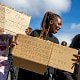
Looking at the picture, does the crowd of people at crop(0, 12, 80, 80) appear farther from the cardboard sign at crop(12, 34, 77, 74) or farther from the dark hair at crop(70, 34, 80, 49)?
the dark hair at crop(70, 34, 80, 49)

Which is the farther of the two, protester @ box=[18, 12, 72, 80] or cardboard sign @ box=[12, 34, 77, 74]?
protester @ box=[18, 12, 72, 80]

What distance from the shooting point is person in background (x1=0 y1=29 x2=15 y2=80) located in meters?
5.74

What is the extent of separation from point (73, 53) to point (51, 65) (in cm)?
34

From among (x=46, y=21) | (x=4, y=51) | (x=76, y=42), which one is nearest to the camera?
(x=4, y=51)

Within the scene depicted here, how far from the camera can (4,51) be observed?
585 centimetres

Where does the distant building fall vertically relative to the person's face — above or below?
above

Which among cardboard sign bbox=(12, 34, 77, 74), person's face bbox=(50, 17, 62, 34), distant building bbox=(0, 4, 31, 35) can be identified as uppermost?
distant building bbox=(0, 4, 31, 35)

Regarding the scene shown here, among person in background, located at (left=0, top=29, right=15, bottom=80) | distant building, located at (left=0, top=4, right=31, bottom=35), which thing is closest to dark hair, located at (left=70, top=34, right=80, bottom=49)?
person in background, located at (left=0, top=29, right=15, bottom=80)

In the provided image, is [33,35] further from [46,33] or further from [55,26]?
[55,26]

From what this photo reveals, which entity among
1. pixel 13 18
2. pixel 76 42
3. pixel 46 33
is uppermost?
pixel 13 18

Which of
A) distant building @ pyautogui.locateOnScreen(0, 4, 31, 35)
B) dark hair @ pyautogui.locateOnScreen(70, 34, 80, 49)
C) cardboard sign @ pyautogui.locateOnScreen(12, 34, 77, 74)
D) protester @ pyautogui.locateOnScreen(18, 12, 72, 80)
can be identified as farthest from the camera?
distant building @ pyautogui.locateOnScreen(0, 4, 31, 35)

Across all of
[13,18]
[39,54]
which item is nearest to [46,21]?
[39,54]

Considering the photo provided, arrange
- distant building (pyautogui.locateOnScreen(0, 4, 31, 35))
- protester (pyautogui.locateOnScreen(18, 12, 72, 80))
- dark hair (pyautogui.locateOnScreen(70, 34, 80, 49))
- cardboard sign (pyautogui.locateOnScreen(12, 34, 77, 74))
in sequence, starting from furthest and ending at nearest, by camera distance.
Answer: distant building (pyautogui.locateOnScreen(0, 4, 31, 35))
dark hair (pyautogui.locateOnScreen(70, 34, 80, 49))
protester (pyautogui.locateOnScreen(18, 12, 72, 80))
cardboard sign (pyautogui.locateOnScreen(12, 34, 77, 74))

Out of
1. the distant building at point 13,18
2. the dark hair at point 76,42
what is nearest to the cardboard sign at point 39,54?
the dark hair at point 76,42
